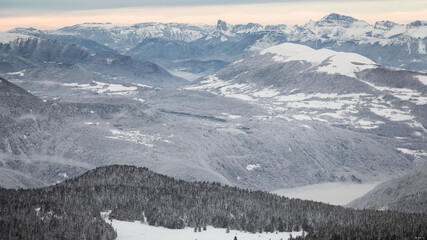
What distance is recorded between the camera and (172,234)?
143000 mm

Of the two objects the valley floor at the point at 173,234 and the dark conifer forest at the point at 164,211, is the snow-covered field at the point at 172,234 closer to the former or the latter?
the valley floor at the point at 173,234

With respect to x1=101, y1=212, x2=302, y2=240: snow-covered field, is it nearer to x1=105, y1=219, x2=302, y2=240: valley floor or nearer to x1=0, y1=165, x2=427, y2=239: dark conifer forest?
x1=105, y1=219, x2=302, y2=240: valley floor

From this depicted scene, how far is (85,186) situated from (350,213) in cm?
6898

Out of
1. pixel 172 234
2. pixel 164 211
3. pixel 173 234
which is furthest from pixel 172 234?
pixel 164 211

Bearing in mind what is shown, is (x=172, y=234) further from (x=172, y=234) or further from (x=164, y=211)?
(x=164, y=211)

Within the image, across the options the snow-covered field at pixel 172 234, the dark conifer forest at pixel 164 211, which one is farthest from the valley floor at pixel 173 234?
the dark conifer forest at pixel 164 211

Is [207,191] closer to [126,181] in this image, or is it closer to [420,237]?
[126,181]

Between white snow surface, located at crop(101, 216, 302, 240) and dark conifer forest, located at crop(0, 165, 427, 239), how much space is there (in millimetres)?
2404

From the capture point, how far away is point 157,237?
5468 inches

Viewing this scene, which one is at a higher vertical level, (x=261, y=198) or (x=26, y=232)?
(x=26, y=232)

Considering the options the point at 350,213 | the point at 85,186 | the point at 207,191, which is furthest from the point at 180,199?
the point at 350,213

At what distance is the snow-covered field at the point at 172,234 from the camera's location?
13869cm

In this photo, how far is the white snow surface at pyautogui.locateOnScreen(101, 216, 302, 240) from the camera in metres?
139

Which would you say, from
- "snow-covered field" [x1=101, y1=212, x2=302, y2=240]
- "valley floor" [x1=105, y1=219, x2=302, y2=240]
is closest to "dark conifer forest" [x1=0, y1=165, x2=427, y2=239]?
"snow-covered field" [x1=101, y1=212, x2=302, y2=240]
